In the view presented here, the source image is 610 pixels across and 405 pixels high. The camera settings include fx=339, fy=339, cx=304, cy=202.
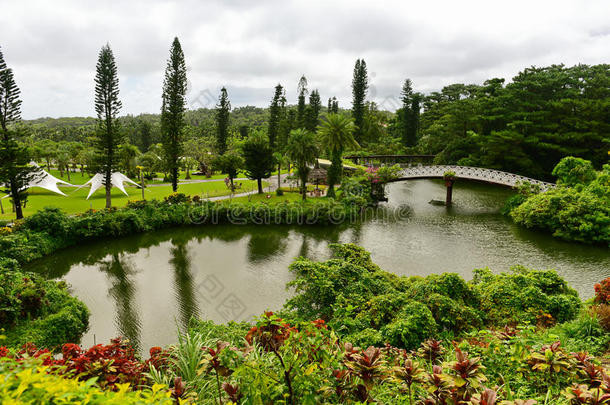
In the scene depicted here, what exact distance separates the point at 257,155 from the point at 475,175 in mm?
18312

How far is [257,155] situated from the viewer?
30.3m

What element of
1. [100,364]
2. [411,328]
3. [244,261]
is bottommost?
[244,261]

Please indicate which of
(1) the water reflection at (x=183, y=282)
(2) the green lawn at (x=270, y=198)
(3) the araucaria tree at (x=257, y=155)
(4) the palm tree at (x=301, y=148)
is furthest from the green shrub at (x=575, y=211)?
(1) the water reflection at (x=183, y=282)

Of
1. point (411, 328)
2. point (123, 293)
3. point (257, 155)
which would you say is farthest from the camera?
point (257, 155)

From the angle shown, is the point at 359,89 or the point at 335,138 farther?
the point at 359,89

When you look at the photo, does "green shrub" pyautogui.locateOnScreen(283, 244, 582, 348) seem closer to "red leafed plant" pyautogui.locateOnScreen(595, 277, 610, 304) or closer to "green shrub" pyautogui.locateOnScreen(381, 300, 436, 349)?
"green shrub" pyautogui.locateOnScreen(381, 300, 436, 349)

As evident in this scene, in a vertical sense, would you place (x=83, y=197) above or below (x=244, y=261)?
above

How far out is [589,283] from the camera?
13.7 meters

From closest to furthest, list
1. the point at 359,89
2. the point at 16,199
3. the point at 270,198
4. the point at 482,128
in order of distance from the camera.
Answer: the point at 16,199 < the point at 270,198 < the point at 482,128 < the point at 359,89

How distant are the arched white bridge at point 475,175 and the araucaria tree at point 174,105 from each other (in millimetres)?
19786

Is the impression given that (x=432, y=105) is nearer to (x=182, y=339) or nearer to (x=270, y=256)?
(x=270, y=256)

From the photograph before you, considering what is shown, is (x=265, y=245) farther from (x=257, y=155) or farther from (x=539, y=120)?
(x=539, y=120)

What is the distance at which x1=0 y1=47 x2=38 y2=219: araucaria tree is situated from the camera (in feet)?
70.2

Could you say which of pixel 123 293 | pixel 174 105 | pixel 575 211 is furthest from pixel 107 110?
pixel 575 211
